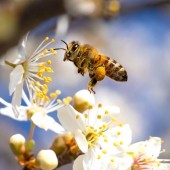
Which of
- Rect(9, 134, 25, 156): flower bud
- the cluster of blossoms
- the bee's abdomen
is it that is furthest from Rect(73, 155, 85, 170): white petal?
the bee's abdomen

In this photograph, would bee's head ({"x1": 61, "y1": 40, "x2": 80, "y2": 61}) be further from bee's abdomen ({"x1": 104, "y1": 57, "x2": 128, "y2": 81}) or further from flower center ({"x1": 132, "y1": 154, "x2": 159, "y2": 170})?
flower center ({"x1": 132, "y1": 154, "x2": 159, "y2": 170})

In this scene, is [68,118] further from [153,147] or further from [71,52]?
[153,147]

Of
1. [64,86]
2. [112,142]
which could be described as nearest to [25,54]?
[112,142]

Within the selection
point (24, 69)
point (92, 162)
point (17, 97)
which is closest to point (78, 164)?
point (92, 162)

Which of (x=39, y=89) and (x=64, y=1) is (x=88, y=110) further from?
(x=64, y=1)

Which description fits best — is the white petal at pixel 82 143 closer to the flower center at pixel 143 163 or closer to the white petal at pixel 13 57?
the flower center at pixel 143 163

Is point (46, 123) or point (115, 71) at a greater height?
point (115, 71)

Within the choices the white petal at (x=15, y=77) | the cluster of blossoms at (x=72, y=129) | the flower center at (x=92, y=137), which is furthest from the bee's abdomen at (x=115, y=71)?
the white petal at (x=15, y=77)
